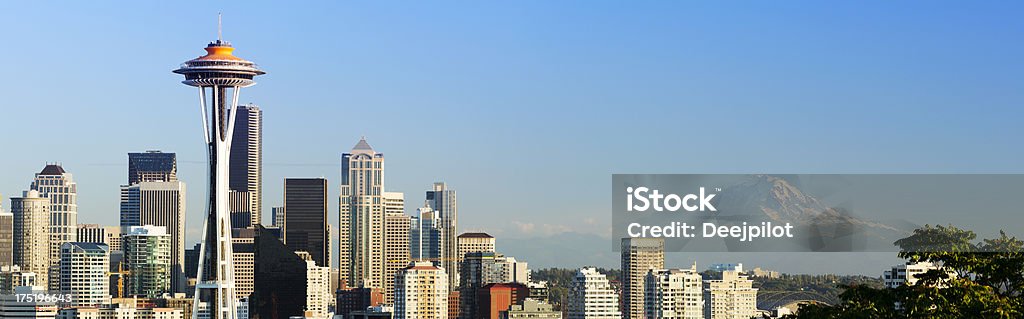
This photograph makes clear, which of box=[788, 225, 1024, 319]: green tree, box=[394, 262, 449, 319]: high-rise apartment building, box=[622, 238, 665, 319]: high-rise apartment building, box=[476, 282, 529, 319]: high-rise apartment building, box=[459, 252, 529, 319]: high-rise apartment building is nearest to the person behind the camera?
box=[788, 225, 1024, 319]: green tree

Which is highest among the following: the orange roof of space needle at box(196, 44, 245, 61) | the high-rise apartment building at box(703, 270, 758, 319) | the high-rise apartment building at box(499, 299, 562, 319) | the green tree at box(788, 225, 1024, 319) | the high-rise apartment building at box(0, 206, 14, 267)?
the orange roof of space needle at box(196, 44, 245, 61)

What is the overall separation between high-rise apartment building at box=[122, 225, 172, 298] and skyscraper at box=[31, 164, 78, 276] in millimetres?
6596

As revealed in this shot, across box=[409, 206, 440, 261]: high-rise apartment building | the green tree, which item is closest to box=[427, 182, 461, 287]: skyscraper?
box=[409, 206, 440, 261]: high-rise apartment building

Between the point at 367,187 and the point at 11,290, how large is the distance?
26.6 meters

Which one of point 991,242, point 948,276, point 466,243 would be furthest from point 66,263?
point 948,276

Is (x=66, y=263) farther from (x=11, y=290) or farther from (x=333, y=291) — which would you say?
(x=333, y=291)

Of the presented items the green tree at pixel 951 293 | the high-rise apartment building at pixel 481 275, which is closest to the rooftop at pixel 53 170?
the high-rise apartment building at pixel 481 275

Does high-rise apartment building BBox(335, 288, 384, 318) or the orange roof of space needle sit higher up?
the orange roof of space needle

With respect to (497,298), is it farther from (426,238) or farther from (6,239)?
(6,239)

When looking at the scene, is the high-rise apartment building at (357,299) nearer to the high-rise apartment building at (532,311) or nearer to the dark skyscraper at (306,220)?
the dark skyscraper at (306,220)

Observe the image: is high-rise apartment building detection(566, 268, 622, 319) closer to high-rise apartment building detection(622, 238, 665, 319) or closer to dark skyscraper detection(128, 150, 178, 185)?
high-rise apartment building detection(622, 238, 665, 319)

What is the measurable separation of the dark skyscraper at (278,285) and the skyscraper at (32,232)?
13.7 meters

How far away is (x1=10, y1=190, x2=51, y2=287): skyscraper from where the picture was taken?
10931 cm

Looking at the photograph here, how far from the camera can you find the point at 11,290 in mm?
96562
